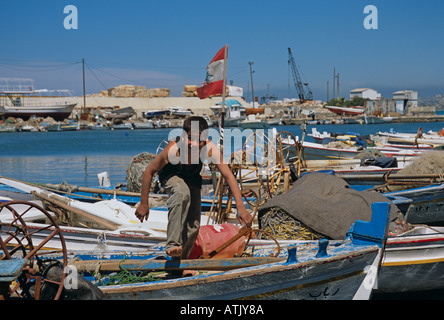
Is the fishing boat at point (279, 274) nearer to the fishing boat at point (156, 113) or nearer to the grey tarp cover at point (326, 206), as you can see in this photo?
the grey tarp cover at point (326, 206)

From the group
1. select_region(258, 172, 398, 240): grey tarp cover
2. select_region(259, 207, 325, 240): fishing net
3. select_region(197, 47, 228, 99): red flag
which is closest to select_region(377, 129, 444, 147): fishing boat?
select_region(197, 47, 228, 99): red flag

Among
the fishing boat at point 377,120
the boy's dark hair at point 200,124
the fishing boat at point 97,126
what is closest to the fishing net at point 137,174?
the boy's dark hair at point 200,124

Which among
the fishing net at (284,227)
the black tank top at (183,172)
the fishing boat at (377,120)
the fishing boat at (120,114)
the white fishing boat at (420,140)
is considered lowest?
the fishing net at (284,227)

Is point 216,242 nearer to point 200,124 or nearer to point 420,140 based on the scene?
point 200,124

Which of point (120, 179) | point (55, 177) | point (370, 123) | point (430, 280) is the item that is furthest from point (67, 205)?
point (370, 123)

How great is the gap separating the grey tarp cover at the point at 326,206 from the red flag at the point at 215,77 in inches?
96.3

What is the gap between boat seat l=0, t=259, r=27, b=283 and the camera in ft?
13.0

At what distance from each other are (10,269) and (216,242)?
2.45 meters

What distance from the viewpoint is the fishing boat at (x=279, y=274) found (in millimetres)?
4770

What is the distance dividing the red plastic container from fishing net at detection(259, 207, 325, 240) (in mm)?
815

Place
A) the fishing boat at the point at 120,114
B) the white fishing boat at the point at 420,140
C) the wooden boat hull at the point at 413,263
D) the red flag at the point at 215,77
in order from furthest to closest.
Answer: the fishing boat at the point at 120,114 < the white fishing boat at the point at 420,140 < the red flag at the point at 215,77 < the wooden boat hull at the point at 413,263

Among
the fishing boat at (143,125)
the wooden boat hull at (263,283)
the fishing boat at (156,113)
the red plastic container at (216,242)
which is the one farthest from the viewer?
the fishing boat at (156,113)

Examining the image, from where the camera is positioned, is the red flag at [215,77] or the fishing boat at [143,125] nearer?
the red flag at [215,77]
